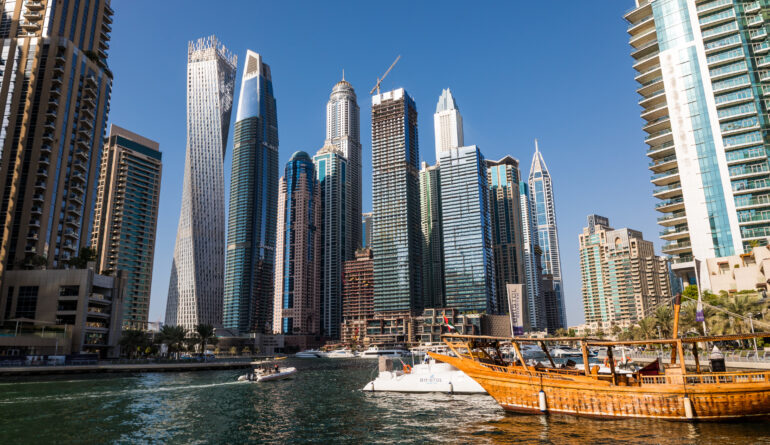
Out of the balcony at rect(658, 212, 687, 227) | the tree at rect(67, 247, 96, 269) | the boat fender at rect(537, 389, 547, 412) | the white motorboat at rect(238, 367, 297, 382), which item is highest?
the balcony at rect(658, 212, 687, 227)

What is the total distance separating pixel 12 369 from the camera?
73.6 metres

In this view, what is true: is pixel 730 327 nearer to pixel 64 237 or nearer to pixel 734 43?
pixel 734 43

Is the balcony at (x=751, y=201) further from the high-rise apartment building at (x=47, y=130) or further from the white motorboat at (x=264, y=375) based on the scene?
the high-rise apartment building at (x=47, y=130)

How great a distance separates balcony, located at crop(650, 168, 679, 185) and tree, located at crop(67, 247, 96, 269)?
129 meters

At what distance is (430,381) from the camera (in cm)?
5712

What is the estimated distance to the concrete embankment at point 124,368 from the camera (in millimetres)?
75062

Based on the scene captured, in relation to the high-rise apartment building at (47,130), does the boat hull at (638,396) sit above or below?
below

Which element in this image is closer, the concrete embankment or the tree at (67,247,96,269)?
the concrete embankment

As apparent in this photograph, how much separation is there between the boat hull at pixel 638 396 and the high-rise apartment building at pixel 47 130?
10740cm

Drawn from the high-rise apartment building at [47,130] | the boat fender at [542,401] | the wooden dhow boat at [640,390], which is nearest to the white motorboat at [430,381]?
the wooden dhow boat at [640,390]

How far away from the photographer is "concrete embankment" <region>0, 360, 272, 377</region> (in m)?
75.1

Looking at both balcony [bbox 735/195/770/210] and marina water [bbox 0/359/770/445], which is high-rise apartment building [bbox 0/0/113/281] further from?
balcony [bbox 735/195/770/210]

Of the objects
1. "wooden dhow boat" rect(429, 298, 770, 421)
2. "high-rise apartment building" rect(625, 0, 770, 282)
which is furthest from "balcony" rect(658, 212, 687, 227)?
"wooden dhow boat" rect(429, 298, 770, 421)

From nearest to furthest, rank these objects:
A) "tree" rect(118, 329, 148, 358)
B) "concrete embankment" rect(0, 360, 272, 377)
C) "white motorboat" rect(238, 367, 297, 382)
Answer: "white motorboat" rect(238, 367, 297, 382) < "concrete embankment" rect(0, 360, 272, 377) < "tree" rect(118, 329, 148, 358)
